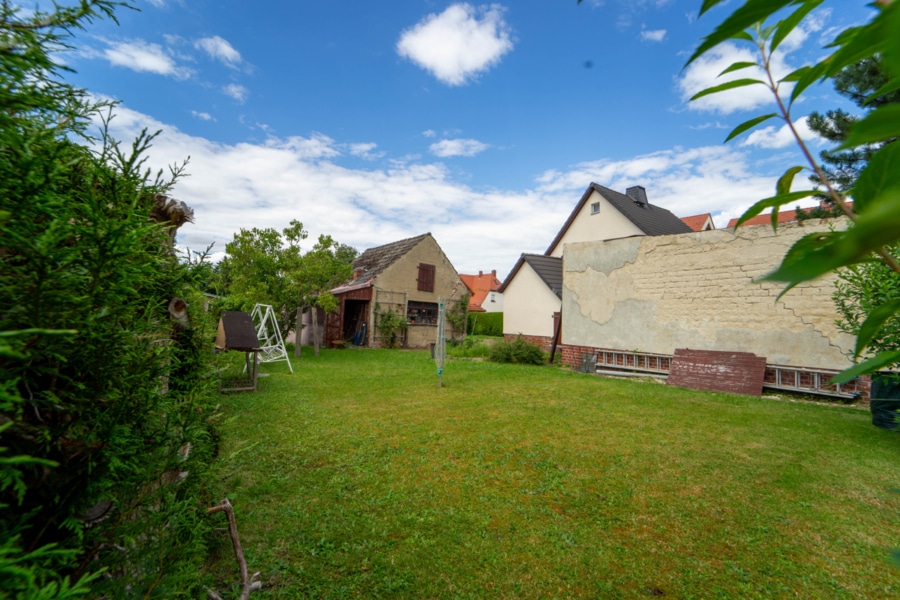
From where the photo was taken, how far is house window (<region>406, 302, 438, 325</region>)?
17.7m

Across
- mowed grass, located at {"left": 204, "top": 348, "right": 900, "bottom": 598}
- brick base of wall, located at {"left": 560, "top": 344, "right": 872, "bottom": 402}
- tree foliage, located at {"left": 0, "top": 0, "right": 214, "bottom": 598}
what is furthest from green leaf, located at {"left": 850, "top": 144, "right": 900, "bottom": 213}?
brick base of wall, located at {"left": 560, "top": 344, "right": 872, "bottom": 402}

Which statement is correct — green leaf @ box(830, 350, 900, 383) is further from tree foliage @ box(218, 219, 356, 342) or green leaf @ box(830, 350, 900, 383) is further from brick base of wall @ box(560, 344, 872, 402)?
tree foliage @ box(218, 219, 356, 342)

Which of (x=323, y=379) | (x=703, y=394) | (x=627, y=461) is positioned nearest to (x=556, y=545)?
(x=627, y=461)

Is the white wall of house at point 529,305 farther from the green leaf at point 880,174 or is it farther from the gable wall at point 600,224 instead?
the green leaf at point 880,174

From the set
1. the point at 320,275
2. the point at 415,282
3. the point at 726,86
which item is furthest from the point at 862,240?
the point at 415,282

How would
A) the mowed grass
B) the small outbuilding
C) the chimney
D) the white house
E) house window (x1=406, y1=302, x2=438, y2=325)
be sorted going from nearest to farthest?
the mowed grass < the white house < the small outbuilding < house window (x1=406, y1=302, x2=438, y2=325) < the chimney

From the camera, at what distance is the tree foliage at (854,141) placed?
19cm

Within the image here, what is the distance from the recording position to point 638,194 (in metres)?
19.1

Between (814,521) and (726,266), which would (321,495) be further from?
(726,266)

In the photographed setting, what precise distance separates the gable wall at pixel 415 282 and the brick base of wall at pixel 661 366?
6710 millimetres

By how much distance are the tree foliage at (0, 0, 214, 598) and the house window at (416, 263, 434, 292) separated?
16.6m

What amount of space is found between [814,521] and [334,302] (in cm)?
1205

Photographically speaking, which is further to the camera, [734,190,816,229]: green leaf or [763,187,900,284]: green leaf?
[734,190,816,229]: green leaf

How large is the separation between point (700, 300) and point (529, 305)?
26.0 feet
